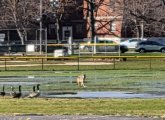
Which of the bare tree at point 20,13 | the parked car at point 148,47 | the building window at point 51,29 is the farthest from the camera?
the building window at point 51,29

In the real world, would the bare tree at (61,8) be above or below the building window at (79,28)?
above

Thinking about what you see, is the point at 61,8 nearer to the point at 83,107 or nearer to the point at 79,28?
the point at 79,28

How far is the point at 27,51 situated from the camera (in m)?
50.8

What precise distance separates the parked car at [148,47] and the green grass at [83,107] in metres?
51.8

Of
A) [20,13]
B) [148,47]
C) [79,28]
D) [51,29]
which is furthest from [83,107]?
[79,28]

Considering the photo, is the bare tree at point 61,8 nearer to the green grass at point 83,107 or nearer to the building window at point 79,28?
the building window at point 79,28

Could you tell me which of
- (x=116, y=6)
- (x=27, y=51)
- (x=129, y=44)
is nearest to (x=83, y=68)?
(x=116, y=6)

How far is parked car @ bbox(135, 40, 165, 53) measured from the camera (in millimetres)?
70000

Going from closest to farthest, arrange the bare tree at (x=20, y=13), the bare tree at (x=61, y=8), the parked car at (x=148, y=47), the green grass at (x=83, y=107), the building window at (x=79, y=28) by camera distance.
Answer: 1. the green grass at (x=83, y=107)
2. the bare tree at (x=20, y=13)
3. the parked car at (x=148, y=47)
4. the bare tree at (x=61, y=8)
5. the building window at (x=79, y=28)

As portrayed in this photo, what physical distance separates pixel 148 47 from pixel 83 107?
54.7m

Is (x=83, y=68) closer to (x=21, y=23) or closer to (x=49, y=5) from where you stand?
(x=21, y=23)

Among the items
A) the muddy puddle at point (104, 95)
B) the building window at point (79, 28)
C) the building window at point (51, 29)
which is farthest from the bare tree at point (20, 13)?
the muddy puddle at point (104, 95)

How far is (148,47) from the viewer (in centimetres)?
7025

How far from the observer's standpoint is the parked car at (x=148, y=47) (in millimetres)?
70000
